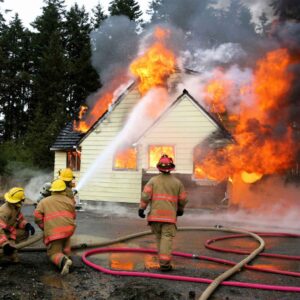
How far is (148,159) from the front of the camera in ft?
51.3

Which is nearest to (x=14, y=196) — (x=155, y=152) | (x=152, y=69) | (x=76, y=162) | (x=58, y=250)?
(x=58, y=250)

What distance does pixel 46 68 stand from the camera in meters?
34.9

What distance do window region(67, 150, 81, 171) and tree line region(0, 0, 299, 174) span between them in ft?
32.9

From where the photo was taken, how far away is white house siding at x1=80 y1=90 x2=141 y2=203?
55.0 ft

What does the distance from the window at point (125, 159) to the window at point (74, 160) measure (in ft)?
8.08

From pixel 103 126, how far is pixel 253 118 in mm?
6142

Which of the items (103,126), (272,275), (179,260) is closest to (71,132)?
(103,126)

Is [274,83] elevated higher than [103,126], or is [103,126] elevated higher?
[274,83]

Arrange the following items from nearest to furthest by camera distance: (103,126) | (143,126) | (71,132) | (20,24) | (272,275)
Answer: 1. (272,275)
2. (143,126)
3. (103,126)
4. (71,132)
5. (20,24)

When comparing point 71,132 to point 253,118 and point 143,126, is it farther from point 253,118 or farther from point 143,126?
point 253,118

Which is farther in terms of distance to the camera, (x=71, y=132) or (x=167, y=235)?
A: (x=71, y=132)

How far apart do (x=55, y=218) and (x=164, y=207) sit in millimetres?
1617

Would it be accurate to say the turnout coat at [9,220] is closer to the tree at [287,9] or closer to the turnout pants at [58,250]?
the turnout pants at [58,250]

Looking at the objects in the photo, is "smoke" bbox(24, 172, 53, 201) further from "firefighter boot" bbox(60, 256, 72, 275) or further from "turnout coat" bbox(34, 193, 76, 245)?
"firefighter boot" bbox(60, 256, 72, 275)
